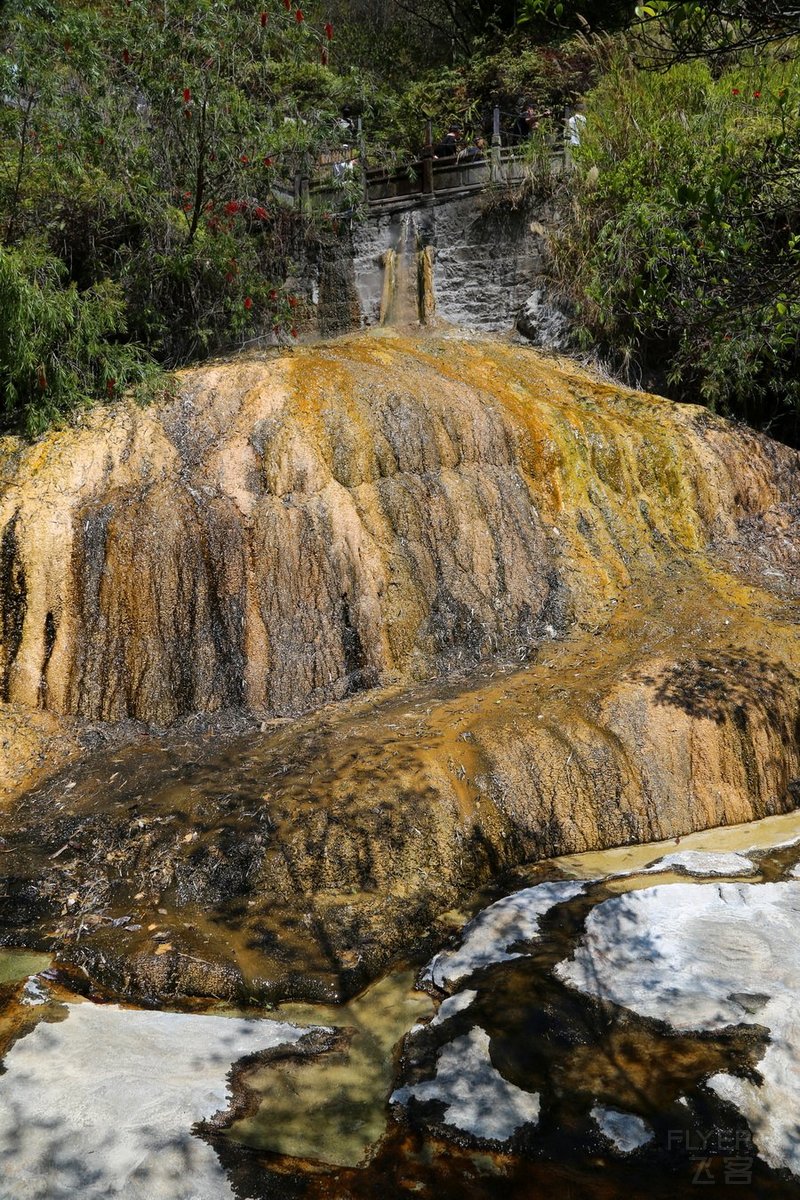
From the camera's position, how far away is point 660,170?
39.8ft

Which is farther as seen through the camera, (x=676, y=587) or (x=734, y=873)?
(x=676, y=587)

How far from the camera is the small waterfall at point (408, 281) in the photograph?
14227 mm

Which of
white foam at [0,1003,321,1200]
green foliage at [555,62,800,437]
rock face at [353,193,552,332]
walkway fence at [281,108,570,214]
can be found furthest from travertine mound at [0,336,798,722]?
walkway fence at [281,108,570,214]

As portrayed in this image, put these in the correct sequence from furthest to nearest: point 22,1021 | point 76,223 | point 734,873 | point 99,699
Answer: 1. point 76,223
2. point 99,699
3. point 734,873
4. point 22,1021

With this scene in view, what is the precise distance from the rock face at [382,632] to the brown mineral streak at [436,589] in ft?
0.08

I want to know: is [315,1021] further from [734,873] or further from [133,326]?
[133,326]

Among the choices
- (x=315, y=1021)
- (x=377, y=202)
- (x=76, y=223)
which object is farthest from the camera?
(x=377, y=202)

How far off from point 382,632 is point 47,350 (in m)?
4.57

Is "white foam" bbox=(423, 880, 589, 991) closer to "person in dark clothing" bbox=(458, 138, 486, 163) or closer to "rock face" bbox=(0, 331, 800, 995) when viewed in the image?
"rock face" bbox=(0, 331, 800, 995)

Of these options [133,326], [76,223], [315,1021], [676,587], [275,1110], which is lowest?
[315,1021]

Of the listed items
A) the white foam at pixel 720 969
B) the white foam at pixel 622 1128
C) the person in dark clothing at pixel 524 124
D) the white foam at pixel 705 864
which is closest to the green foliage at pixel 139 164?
the person in dark clothing at pixel 524 124

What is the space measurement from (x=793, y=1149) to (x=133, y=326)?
1088 cm

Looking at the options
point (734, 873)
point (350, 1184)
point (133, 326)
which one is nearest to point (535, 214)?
point (133, 326)

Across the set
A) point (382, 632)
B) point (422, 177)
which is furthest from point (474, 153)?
point (382, 632)
